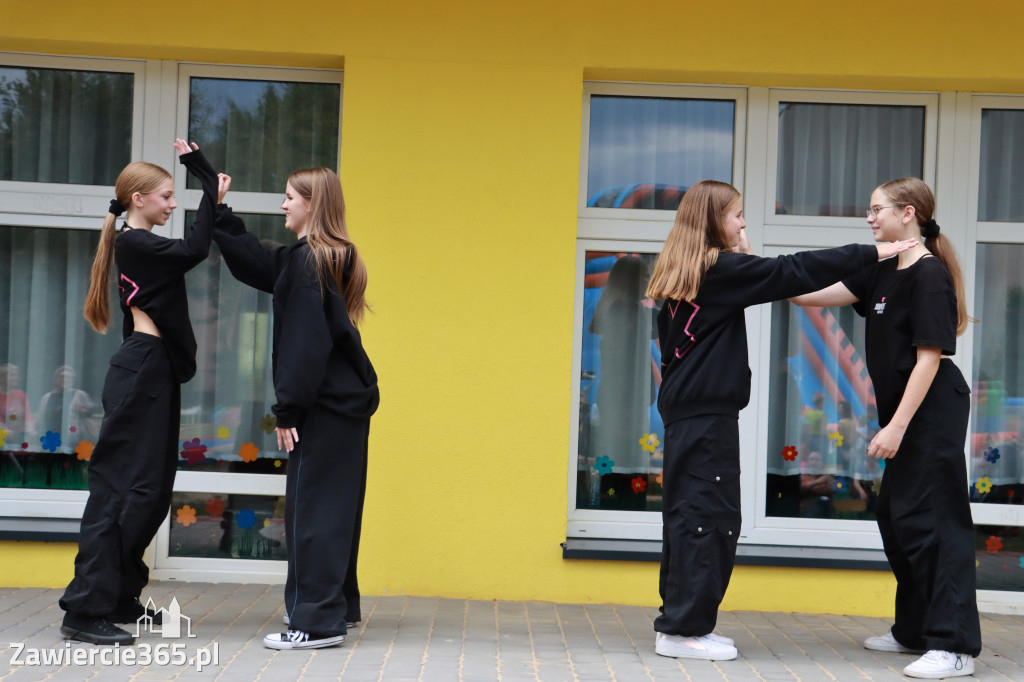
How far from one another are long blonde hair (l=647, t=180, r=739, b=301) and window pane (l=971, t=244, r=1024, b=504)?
2.18m

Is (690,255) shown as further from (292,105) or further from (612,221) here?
(292,105)

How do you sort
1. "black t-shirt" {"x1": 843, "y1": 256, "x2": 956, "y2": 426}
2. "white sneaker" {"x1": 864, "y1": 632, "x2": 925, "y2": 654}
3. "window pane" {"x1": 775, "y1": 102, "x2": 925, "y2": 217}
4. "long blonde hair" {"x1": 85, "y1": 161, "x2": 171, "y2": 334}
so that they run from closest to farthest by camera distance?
"black t-shirt" {"x1": 843, "y1": 256, "x2": 956, "y2": 426} < "long blonde hair" {"x1": 85, "y1": 161, "x2": 171, "y2": 334} < "white sneaker" {"x1": 864, "y1": 632, "x2": 925, "y2": 654} < "window pane" {"x1": 775, "y1": 102, "x2": 925, "y2": 217}

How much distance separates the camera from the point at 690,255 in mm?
4090

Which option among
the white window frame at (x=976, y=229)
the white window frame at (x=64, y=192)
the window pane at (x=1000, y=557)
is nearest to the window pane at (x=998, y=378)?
the white window frame at (x=976, y=229)

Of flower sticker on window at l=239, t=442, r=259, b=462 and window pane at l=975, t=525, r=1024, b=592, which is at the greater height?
flower sticker on window at l=239, t=442, r=259, b=462

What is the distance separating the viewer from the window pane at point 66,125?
550cm

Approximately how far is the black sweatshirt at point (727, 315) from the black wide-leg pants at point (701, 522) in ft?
0.28

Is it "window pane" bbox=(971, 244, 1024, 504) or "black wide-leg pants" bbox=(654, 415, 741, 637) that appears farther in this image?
"window pane" bbox=(971, 244, 1024, 504)

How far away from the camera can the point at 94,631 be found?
3941 mm

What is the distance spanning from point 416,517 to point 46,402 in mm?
2114

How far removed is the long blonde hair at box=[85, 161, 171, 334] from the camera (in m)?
4.14

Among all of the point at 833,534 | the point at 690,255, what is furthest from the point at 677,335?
the point at 833,534

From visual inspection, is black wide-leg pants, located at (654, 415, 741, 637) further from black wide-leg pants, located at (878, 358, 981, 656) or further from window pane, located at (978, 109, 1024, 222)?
window pane, located at (978, 109, 1024, 222)

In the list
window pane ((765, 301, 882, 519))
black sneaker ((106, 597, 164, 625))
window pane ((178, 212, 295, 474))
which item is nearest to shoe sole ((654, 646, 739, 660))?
window pane ((765, 301, 882, 519))
